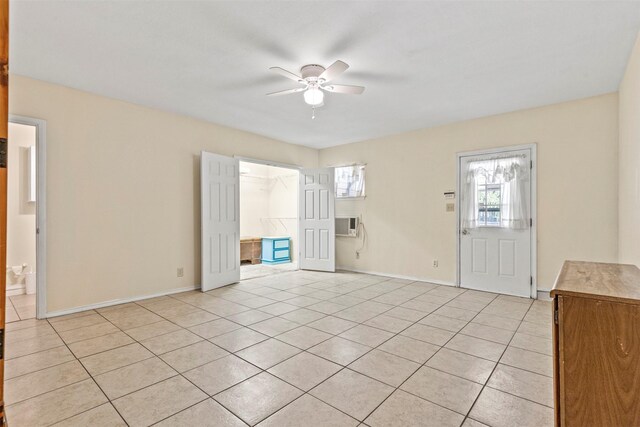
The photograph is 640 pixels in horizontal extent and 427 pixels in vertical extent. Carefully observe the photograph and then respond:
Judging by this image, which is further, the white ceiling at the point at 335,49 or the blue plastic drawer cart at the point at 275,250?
the blue plastic drawer cart at the point at 275,250

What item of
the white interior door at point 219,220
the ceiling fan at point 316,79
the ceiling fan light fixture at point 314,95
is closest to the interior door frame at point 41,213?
the white interior door at point 219,220

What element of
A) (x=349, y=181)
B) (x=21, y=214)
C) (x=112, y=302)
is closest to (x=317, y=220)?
(x=349, y=181)

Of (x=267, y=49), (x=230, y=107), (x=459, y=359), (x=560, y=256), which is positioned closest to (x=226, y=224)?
(x=230, y=107)

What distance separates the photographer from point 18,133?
4.52 meters

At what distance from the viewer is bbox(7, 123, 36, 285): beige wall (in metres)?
4.45

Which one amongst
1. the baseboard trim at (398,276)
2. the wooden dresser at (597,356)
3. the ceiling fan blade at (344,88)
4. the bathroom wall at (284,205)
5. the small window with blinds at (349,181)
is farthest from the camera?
the bathroom wall at (284,205)

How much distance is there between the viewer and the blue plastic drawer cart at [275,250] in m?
7.28

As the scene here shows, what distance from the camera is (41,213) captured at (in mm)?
3336

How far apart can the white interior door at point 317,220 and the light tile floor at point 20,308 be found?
4152 mm

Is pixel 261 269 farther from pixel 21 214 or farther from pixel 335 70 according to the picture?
pixel 335 70

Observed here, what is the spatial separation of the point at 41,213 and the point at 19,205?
1.81 m

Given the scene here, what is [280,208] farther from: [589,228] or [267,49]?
[589,228]

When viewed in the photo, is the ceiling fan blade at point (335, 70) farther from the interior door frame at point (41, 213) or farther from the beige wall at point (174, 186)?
the interior door frame at point (41, 213)

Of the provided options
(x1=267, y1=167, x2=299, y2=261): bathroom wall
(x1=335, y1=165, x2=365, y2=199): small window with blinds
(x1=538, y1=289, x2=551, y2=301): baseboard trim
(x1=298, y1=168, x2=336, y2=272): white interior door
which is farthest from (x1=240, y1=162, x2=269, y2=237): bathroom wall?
(x1=538, y1=289, x2=551, y2=301): baseboard trim
